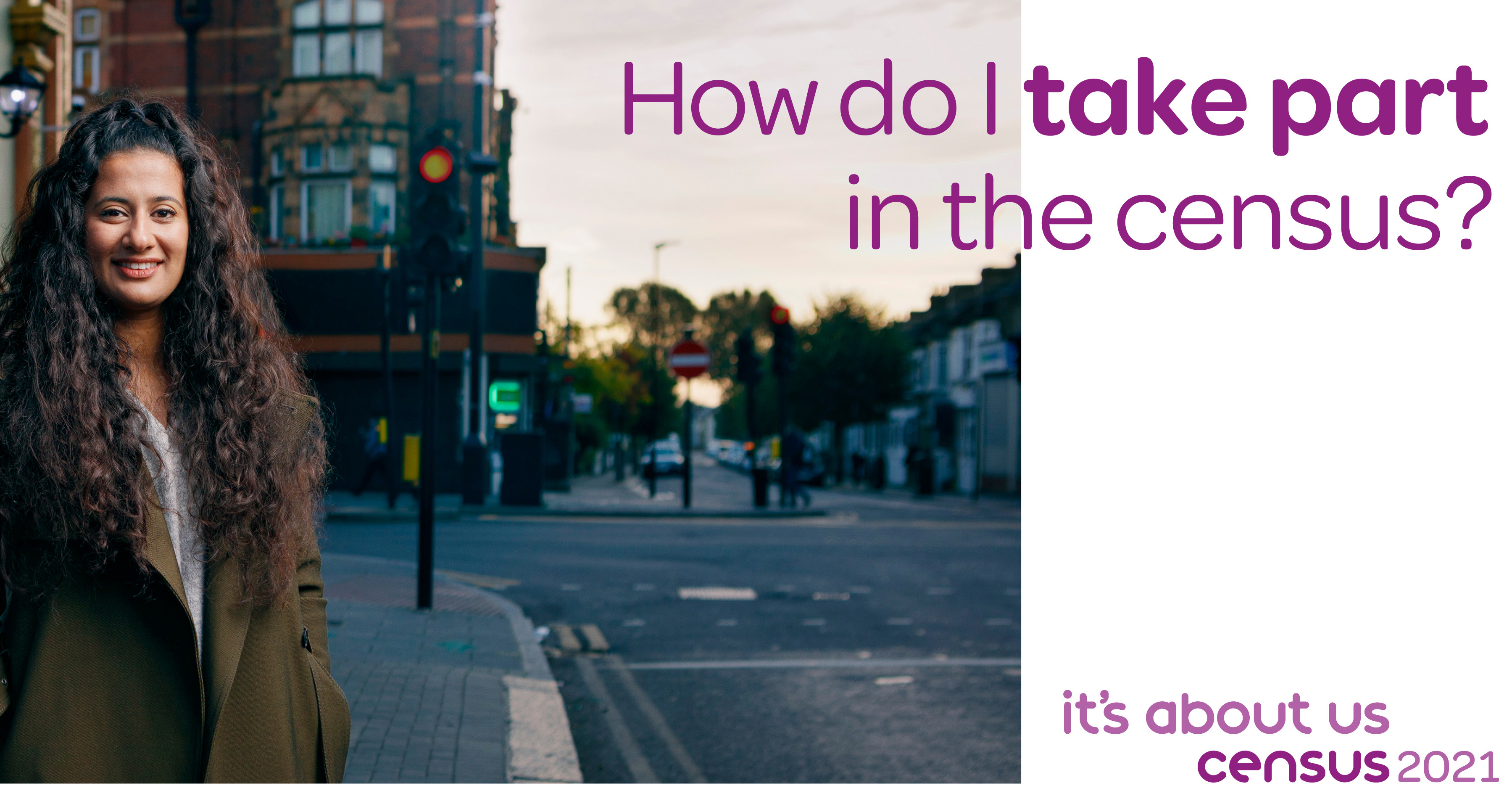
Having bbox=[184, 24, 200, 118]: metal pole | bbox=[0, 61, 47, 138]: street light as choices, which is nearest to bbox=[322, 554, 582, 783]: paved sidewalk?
bbox=[0, 61, 47, 138]: street light

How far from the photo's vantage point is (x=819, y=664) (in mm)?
8031

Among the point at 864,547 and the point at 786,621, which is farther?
the point at 864,547

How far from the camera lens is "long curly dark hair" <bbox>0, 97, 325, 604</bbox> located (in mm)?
1854

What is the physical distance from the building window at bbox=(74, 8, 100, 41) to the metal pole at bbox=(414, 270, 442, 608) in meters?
26.2

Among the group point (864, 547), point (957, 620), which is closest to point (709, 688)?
point (957, 620)

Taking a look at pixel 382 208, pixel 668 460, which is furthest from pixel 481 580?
pixel 668 460

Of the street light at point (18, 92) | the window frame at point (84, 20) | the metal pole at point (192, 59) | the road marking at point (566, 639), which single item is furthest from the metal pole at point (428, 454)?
the window frame at point (84, 20)

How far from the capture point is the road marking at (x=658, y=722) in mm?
5402

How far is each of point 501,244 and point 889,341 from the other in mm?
25363

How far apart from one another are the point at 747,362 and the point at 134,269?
24.5 meters

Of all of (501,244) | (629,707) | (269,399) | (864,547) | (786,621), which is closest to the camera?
(269,399)
